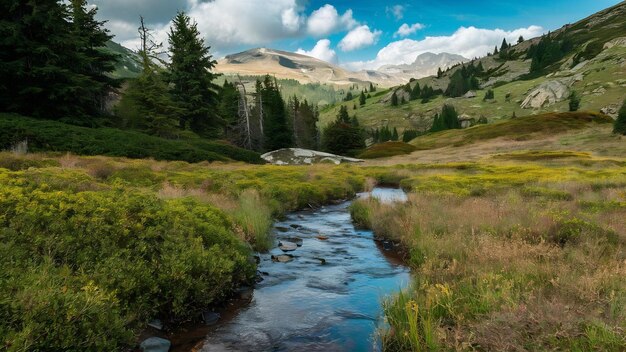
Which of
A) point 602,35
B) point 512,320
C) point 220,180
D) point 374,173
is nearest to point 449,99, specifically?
point 602,35

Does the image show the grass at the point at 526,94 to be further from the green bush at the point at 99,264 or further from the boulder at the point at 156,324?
the boulder at the point at 156,324

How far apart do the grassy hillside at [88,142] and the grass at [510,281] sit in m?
22.1

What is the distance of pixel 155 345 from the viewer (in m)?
5.98

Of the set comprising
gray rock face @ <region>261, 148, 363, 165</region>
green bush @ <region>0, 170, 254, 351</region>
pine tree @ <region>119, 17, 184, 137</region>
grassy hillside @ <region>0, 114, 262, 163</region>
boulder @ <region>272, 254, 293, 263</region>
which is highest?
pine tree @ <region>119, 17, 184, 137</region>

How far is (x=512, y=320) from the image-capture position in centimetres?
498

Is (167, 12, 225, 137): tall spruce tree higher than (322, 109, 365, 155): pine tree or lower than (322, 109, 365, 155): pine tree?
higher

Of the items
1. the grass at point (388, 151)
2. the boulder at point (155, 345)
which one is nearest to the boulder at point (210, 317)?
the boulder at point (155, 345)

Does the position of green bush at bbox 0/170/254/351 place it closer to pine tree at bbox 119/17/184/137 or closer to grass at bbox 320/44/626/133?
pine tree at bbox 119/17/184/137

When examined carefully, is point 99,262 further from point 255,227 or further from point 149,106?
point 149,106

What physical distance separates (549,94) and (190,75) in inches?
5397

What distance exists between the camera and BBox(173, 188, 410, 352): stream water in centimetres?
655

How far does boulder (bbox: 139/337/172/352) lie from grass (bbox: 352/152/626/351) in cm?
347

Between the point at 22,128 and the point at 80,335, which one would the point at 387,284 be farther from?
the point at 22,128

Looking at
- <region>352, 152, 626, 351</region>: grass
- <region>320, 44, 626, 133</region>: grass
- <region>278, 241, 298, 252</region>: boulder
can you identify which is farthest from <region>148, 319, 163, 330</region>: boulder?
<region>320, 44, 626, 133</region>: grass
